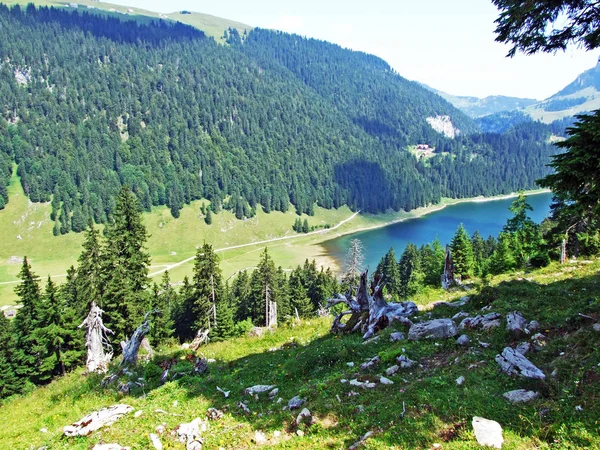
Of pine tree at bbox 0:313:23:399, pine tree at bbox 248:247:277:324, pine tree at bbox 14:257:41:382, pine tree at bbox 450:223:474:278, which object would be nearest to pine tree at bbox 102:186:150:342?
pine tree at bbox 14:257:41:382

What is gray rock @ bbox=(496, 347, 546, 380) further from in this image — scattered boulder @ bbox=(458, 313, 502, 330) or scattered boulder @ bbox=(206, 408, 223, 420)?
scattered boulder @ bbox=(206, 408, 223, 420)

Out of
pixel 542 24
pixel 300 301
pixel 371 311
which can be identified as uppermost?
pixel 542 24

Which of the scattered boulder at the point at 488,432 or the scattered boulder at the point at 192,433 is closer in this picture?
the scattered boulder at the point at 488,432

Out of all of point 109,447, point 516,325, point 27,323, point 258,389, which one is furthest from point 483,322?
point 27,323

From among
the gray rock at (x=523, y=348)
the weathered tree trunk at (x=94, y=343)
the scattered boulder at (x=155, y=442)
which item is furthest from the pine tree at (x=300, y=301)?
the scattered boulder at (x=155, y=442)

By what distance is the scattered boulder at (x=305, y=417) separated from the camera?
10980mm

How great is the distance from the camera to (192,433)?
36.9ft

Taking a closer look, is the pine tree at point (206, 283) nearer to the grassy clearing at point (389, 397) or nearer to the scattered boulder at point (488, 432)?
the grassy clearing at point (389, 397)

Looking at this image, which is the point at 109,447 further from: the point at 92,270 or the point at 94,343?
the point at 92,270

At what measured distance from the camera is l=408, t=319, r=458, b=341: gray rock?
15.5 meters

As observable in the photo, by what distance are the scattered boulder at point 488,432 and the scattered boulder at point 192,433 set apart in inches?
295

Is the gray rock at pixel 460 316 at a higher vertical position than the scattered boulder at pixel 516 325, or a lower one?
lower

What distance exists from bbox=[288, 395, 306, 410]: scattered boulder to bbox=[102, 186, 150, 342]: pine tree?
29.7 metres

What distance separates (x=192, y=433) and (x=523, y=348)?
11.4 m
